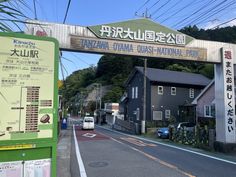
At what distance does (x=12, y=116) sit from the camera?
9.36 feet

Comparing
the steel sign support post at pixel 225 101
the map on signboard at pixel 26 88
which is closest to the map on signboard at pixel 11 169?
the map on signboard at pixel 26 88

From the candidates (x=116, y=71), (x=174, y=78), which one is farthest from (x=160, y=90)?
(x=116, y=71)

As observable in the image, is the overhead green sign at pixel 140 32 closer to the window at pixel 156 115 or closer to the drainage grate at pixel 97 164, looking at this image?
the drainage grate at pixel 97 164

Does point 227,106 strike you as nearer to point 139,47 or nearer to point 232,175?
point 139,47

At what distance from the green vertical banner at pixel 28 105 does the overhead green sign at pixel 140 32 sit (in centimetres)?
1019

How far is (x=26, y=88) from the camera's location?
291 centimetres

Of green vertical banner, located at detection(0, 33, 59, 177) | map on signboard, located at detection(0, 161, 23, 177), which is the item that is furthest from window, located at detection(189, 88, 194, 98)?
map on signboard, located at detection(0, 161, 23, 177)

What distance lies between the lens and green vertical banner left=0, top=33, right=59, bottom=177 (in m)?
2.84

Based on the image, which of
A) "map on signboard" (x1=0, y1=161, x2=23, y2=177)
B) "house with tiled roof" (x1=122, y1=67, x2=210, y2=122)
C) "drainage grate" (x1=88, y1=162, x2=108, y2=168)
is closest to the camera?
"map on signboard" (x1=0, y1=161, x2=23, y2=177)

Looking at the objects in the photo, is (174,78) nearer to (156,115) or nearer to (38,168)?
(156,115)

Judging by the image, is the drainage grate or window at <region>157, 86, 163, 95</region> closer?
the drainage grate

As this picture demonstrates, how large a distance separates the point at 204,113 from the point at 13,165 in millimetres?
32144

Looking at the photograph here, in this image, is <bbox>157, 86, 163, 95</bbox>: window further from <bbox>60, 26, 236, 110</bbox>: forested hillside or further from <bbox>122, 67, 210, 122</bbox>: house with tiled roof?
<bbox>60, 26, 236, 110</bbox>: forested hillside

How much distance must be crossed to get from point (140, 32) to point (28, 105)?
11179 mm
